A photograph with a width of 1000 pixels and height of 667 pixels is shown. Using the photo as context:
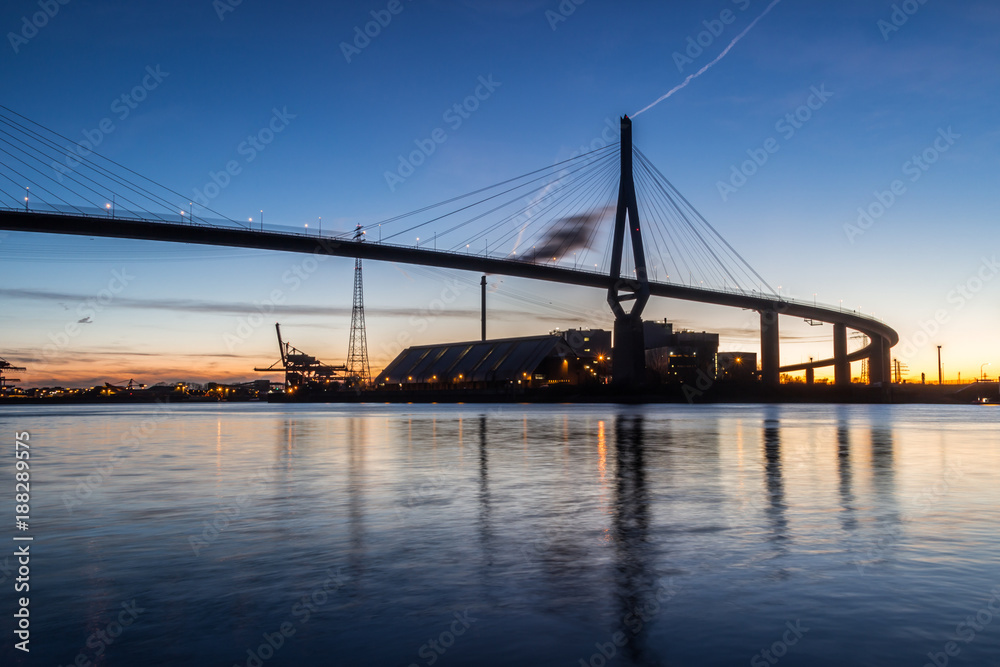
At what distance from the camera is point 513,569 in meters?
6.46

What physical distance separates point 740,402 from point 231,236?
208 feet

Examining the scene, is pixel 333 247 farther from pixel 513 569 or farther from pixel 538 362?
pixel 538 362

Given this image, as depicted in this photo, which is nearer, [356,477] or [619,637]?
[619,637]

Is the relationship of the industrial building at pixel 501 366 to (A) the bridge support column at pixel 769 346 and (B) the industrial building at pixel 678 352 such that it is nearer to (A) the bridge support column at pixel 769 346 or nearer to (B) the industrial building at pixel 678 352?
(B) the industrial building at pixel 678 352

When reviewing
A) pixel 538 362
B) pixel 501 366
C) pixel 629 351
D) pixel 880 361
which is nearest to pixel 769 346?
pixel 629 351

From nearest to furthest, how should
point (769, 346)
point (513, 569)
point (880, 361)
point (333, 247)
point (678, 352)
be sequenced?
point (513, 569) < point (333, 247) < point (769, 346) < point (880, 361) < point (678, 352)

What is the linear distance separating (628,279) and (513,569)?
60.6 m

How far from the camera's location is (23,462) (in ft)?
59.5

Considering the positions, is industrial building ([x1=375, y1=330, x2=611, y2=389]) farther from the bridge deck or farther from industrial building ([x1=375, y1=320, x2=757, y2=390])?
the bridge deck

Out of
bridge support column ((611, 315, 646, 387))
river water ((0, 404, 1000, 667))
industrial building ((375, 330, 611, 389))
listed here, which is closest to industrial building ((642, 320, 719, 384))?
industrial building ((375, 330, 611, 389))

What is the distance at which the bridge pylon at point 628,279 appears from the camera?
6356 cm

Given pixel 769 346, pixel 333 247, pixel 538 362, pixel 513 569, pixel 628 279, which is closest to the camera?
pixel 513 569

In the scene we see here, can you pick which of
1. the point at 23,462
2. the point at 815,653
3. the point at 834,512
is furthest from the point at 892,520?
the point at 23,462

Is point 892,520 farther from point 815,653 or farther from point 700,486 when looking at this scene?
point 815,653
